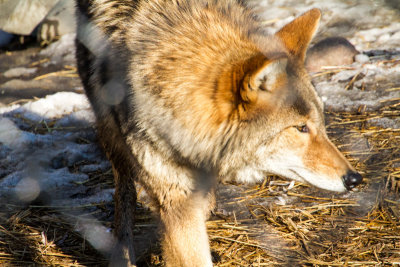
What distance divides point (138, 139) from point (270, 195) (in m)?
1.26

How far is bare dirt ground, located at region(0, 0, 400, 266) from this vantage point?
7.87 feet

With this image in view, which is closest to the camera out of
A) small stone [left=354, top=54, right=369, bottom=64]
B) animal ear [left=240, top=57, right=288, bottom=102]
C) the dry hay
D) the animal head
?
animal ear [left=240, top=57, right=288, bottom=102]

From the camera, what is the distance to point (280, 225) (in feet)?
8.50

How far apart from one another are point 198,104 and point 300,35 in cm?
65

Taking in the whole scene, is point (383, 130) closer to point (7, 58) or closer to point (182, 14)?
point (182, 14)

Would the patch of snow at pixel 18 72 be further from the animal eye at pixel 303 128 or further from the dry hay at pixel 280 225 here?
the animal eye at pixel 303 128

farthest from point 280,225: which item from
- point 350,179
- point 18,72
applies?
point 18,72

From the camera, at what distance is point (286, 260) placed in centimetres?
233

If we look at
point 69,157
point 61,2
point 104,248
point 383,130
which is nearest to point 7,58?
point 61,2

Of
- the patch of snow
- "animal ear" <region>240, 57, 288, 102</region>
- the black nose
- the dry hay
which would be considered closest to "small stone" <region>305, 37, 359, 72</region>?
the dry hay

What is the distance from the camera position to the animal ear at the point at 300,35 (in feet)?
6.81

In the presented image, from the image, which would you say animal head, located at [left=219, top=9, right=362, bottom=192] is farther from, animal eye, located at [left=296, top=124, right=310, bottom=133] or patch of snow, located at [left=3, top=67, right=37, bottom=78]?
patch of snow, located at [left=3, top=67, right=37, bottom=78]

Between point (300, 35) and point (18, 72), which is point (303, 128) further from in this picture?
point (18, 72)

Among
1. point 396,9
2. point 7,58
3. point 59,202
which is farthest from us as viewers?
point 7,58
